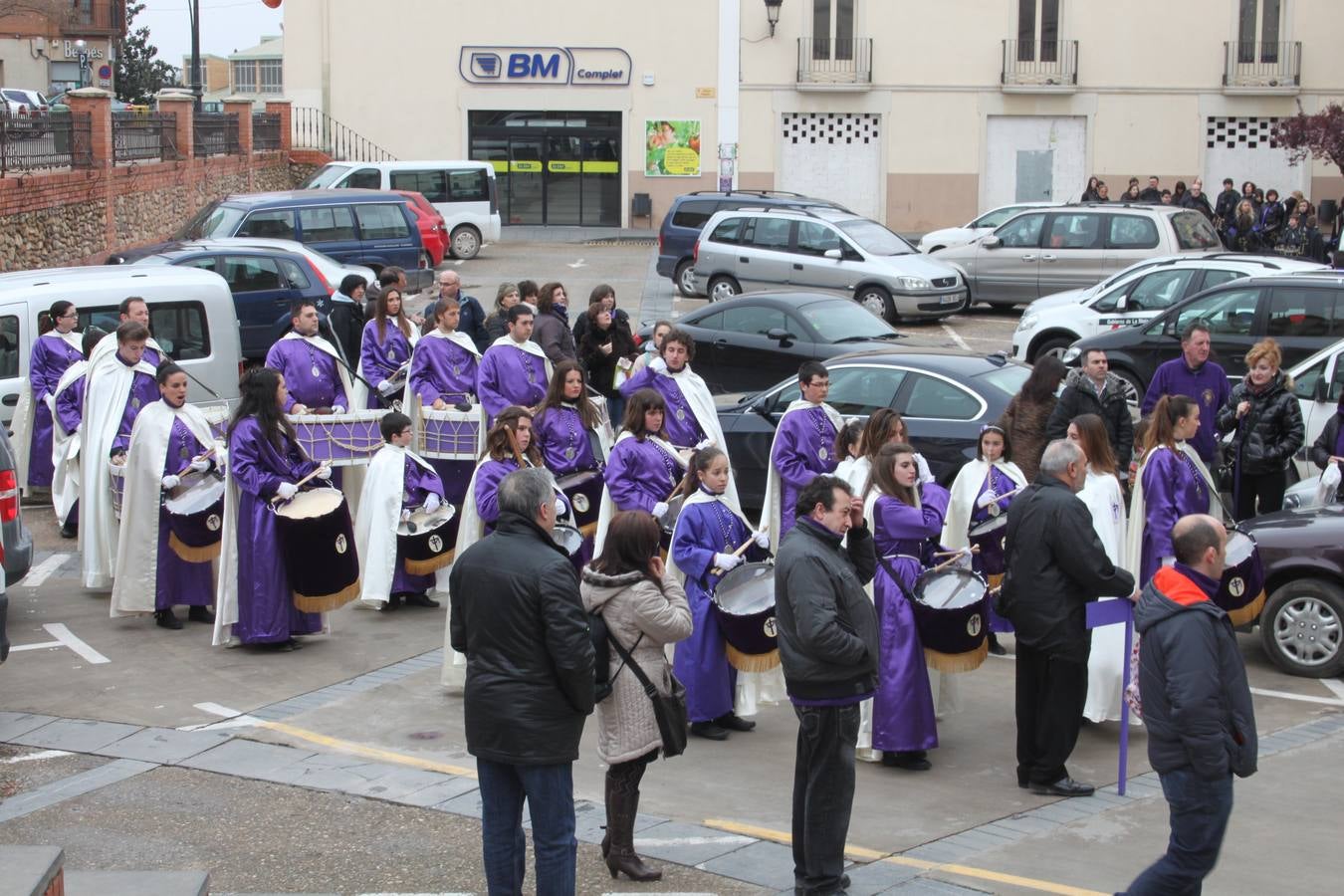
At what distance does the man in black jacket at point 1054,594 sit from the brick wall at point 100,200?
17.8 m

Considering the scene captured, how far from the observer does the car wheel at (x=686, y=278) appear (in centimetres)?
2775

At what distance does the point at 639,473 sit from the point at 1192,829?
430 cm

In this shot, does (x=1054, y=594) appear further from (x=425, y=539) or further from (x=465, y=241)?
(x=465, y=241)

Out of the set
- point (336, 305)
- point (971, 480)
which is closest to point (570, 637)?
point (971, 480)

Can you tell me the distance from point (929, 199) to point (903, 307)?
1790 centimetres

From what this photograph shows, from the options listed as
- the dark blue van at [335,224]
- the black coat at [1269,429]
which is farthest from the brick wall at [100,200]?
the black coat at [1269,429]

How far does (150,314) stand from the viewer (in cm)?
1527

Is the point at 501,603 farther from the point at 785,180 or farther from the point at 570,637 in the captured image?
the point at 785,180

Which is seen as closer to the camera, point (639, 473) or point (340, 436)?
point (639, 473)

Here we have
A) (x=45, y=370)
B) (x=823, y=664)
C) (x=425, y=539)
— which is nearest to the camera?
(x=823, y=664)

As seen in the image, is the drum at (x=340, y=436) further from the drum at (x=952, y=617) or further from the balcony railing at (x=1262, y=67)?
the balcony railing at (x=1262, y=67)

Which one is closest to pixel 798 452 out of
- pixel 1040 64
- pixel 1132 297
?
pixel 1132 297

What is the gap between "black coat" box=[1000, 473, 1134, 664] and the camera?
26.0ft

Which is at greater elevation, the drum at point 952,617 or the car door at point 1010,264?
the car door at point 1010,264
